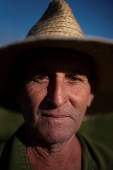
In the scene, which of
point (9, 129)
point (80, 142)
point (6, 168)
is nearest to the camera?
point (6, 168)

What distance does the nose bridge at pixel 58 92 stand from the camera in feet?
4.49

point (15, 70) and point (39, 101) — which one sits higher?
point (15, 70)

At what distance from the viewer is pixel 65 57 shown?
1506mm

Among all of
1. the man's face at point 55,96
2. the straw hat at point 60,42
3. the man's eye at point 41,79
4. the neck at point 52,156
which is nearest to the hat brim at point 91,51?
the straw hat at point 60,42

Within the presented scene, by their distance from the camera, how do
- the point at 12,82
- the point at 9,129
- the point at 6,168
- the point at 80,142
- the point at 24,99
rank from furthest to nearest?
the point at 9,129 → the point at 80,142 → the point at 12,82 → the point at 24,99 → the point at 6,168

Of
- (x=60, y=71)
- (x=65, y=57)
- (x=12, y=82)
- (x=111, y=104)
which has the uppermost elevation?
(x=65, y=57)

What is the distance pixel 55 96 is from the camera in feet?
4.49

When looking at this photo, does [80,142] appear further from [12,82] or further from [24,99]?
[12,82]

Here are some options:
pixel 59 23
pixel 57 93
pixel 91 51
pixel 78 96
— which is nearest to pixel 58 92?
pixel 57 93

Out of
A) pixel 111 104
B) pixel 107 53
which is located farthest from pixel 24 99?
pixel 111 104

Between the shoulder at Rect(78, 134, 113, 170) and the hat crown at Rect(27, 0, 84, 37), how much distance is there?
4.95 feet

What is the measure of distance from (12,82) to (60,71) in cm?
87

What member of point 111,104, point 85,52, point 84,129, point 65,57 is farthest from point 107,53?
point 84,129

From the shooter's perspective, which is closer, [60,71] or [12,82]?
[60,71]
